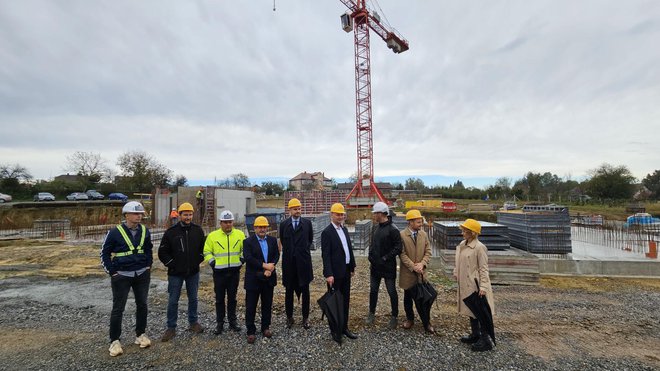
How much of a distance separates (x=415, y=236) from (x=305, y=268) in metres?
A: 1.55

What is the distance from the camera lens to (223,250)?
13.3 feet

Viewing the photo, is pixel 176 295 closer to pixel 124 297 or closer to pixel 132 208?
pixel 124 297

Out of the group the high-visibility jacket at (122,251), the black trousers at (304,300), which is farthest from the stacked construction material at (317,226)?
the high-visibility jacket at (122,251)

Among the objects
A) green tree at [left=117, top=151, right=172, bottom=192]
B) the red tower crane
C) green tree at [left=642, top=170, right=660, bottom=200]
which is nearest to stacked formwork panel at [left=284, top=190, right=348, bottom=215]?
the red tower crane

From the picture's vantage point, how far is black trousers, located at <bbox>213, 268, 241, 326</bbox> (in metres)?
4.07

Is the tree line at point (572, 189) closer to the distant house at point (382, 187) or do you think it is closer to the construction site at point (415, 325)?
the distant house at point (382, 187)

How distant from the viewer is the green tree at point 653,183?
48.8m

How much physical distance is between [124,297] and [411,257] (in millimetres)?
3533

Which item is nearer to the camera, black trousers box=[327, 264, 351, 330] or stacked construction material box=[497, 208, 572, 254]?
black trousers box=[327, 264, 351, 330]

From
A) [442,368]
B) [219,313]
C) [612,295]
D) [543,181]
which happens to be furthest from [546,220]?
[543,181]

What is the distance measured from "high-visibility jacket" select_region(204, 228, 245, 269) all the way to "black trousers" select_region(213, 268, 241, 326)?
0.30ft

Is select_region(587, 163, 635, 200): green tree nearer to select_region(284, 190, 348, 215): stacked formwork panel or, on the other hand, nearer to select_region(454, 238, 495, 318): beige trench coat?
select_region(284, 190, 348, 215): stacked formwork panel

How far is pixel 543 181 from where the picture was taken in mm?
61094

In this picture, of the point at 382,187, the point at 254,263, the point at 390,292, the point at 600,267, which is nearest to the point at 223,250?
the point at 254,263
